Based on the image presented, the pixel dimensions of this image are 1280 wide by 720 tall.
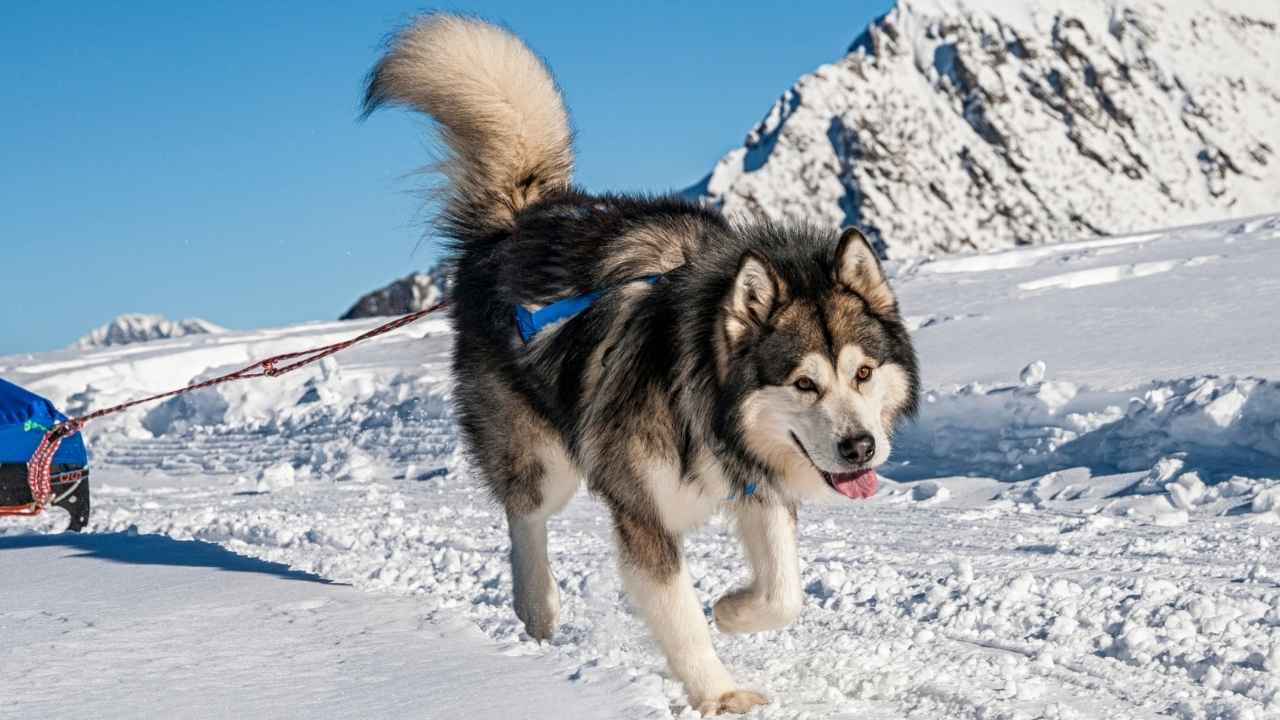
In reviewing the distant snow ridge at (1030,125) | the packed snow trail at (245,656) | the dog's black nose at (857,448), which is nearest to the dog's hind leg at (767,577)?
the dog's black nose at (857,448)

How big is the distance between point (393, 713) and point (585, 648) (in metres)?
1.27

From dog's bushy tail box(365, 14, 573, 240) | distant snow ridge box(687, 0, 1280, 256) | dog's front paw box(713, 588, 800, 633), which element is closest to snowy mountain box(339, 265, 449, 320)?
distant snow ridge box(687, 0, 1280, 256)

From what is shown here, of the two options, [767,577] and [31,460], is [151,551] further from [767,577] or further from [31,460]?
[767,577]

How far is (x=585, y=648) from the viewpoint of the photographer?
4371mm

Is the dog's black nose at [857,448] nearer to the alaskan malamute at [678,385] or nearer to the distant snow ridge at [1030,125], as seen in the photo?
the alaskan malamute at [678,385]

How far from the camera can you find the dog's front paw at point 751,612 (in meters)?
3.96

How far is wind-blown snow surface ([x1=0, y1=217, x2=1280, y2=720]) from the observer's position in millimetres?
3703

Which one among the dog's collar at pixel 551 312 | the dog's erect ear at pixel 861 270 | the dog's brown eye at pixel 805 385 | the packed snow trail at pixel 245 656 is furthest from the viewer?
the dog's collar at pixel 551 312

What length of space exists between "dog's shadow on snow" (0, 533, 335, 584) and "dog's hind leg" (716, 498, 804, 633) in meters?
2.02

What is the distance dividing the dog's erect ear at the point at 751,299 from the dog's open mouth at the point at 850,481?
334mm

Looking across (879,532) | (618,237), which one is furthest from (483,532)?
(618,237)

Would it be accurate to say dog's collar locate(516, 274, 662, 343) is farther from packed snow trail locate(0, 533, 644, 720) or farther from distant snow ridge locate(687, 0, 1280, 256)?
distant snow ridge locate(687, 0, 1280, 256)

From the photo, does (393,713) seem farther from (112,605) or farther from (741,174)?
(741,174)

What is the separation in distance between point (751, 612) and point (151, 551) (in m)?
3.38
